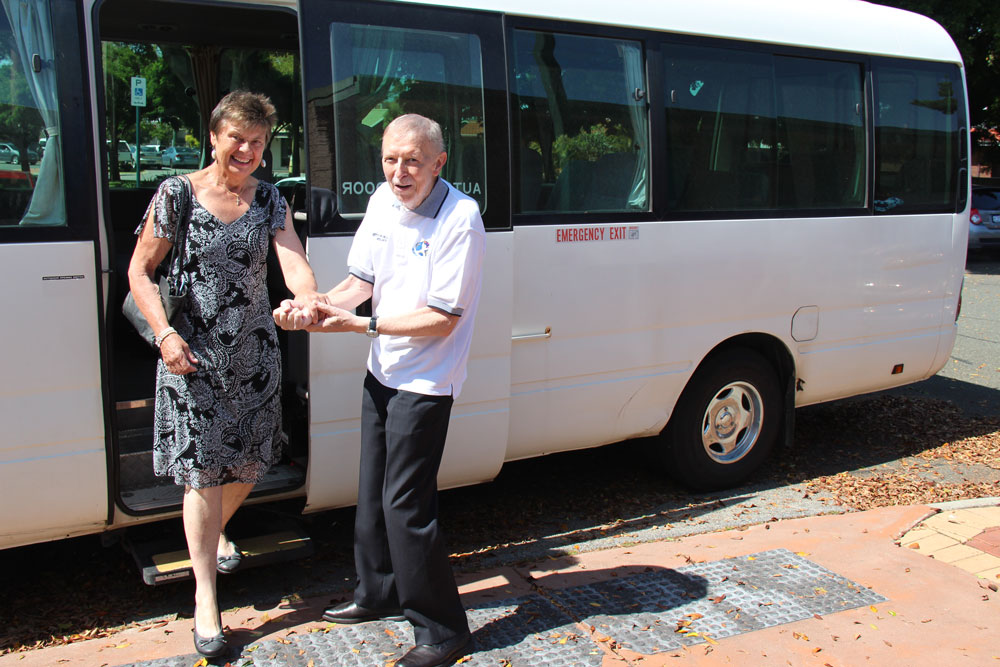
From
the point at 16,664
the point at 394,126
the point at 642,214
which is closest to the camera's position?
the point at 394,126

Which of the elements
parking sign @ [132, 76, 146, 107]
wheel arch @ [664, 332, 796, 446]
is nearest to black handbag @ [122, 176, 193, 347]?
parking sign @ [132, 76, 146, 107]

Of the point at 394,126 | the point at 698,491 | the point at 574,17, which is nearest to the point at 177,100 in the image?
the point at 574,17

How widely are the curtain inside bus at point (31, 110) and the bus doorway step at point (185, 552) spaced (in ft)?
4.70

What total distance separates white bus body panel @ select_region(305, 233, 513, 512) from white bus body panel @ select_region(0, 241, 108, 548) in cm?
90

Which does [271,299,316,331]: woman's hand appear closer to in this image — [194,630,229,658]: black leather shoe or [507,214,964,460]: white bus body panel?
[194,630,229,658]: black leather shoe

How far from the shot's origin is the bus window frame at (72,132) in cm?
351

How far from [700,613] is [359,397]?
178 cm

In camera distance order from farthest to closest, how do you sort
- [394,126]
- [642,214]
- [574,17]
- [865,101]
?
[865,101] < [642,214] < [574,17] < [394,126]

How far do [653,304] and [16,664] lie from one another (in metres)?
3.38

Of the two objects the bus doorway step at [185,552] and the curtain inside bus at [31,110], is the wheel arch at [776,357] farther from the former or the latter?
the curtain inside bus at [31,110]

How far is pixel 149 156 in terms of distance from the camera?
6.17m

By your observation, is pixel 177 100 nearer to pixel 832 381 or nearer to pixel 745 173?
pixel 745 173

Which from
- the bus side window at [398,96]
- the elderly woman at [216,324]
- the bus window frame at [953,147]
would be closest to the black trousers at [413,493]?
the elderly woman at [216,324]

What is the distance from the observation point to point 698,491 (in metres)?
5.77
